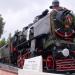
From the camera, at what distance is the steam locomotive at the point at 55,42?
7.74 m

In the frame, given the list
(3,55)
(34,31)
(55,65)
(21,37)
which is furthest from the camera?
(3,55)

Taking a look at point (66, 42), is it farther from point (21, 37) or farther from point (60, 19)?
point (21, 37)

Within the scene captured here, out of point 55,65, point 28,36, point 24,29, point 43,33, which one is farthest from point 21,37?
point 55,65

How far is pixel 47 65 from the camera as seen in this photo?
7984mm

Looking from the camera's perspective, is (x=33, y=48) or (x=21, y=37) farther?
(x=21, y=37)

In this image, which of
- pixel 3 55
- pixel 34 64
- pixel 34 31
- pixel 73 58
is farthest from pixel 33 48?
pixel 3 55

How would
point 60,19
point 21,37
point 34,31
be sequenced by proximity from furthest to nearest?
point 21,37 → point 34,31 → point 60,19

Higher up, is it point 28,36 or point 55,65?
point 28,36

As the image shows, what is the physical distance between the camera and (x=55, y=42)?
320 inches

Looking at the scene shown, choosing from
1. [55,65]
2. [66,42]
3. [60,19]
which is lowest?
[55,65]

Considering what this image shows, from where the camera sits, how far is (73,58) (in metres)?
7.84

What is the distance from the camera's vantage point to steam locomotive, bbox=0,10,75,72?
7738 mm

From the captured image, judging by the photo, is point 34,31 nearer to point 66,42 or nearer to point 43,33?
point 43,33

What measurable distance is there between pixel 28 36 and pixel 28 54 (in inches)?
21.8
